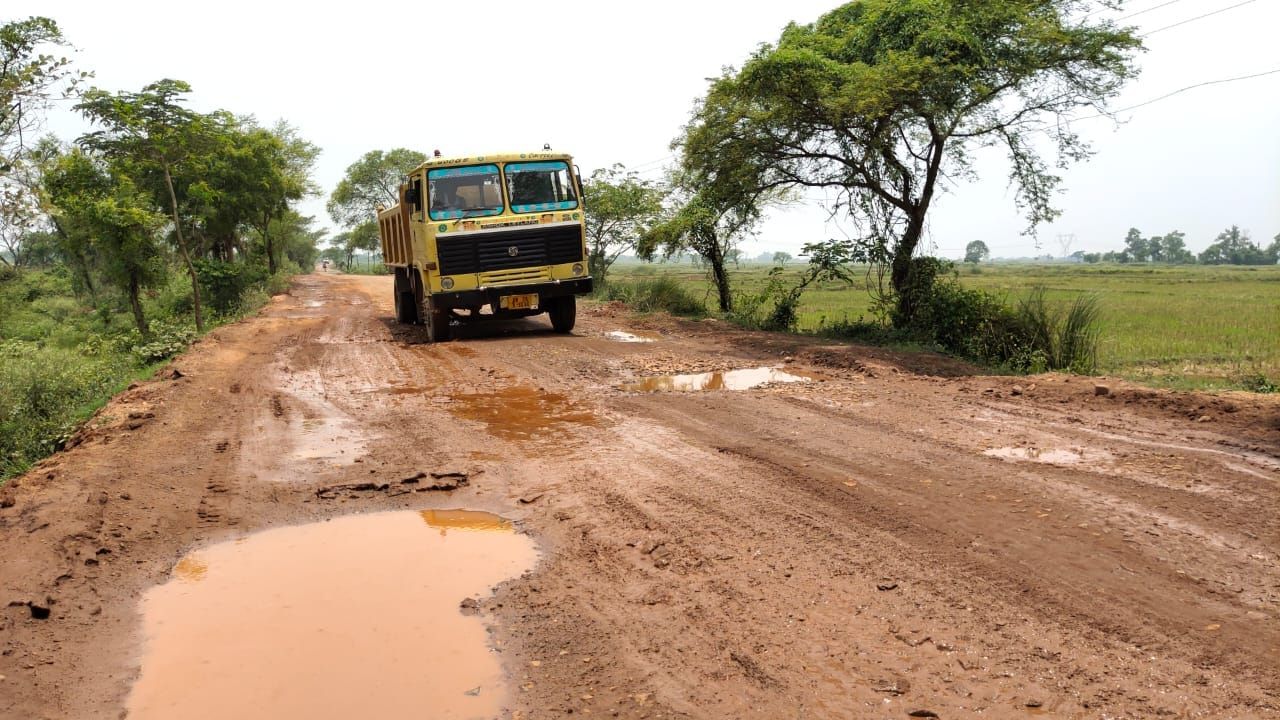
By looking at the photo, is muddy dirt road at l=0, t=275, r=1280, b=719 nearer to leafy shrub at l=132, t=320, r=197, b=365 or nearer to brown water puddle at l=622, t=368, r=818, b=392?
brown water puddle at l=622, t=368, r=818, b=392

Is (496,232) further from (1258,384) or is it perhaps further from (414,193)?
(1258,384)

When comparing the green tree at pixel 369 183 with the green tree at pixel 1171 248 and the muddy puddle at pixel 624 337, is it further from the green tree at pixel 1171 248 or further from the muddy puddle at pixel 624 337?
the green tree at pixel 1171 248

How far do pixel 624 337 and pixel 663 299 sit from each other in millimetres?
5762

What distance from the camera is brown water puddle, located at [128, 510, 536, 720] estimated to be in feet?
11.0

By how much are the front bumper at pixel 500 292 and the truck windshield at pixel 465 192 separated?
3.79 ft

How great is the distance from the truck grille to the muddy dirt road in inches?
165

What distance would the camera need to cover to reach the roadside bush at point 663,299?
18891 mm

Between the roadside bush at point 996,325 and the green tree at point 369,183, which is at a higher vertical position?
the green tree at point 369,183

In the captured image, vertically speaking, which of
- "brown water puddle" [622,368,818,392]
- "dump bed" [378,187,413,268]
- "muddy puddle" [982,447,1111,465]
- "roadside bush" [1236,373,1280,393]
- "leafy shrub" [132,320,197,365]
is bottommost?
"roadside bush" [1236,373,1280,393]

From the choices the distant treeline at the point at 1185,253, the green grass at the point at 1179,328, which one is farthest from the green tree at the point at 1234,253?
the green grass at the point at 1179,328

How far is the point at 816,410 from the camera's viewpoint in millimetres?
7652

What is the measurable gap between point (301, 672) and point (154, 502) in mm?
2673

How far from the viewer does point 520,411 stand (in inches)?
316

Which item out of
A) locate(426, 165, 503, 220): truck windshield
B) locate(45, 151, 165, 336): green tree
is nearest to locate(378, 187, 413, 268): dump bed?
locate(426, 165, 503, 220): truck windshield
